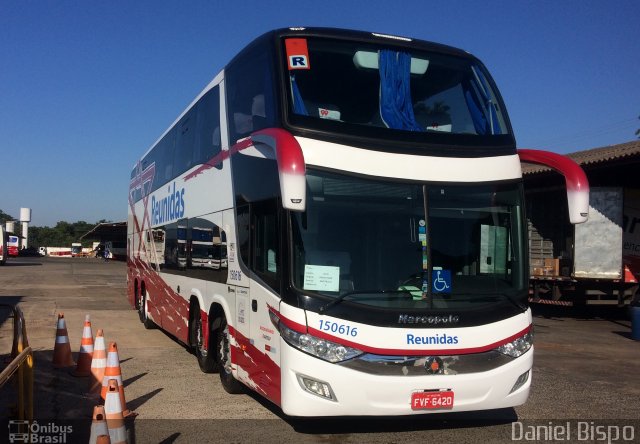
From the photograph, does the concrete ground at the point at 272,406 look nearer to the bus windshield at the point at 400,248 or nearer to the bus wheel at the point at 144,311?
the bus wheel at the point at 144,311

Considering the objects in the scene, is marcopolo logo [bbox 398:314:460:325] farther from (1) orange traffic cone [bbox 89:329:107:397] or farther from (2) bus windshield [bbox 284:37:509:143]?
(1) orange traffic cone [bbox 89:329:107:397]

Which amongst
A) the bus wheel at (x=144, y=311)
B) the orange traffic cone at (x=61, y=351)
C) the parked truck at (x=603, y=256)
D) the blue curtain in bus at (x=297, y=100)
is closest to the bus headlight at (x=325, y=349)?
the blue curtain in bus at (x=297, y=100)

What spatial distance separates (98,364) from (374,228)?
4.11 meters

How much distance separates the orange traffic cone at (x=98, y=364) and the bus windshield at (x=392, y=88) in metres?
3.96

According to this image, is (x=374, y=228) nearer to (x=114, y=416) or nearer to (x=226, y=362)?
(x=114, y=416)

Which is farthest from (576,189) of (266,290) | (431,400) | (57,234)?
(57,234)

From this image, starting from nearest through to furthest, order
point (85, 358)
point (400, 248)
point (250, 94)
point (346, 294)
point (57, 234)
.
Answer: point (346, 294) < point (400, 248) < point (250, 94) < point (85, 358) < point (57, 234)

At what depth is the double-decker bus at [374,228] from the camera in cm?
545

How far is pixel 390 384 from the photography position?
544 centimetres

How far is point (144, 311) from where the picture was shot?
47.5 feet

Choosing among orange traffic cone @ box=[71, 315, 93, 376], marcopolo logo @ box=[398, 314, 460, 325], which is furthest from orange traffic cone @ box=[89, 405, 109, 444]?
orange traffic cone @ box=[71, 315, 93, 376]

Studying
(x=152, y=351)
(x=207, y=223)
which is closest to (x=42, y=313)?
(x=152, y=351)

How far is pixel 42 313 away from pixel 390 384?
45.6ft

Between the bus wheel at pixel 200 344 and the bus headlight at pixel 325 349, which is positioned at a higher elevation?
the bus headlight at pixel 325 349
